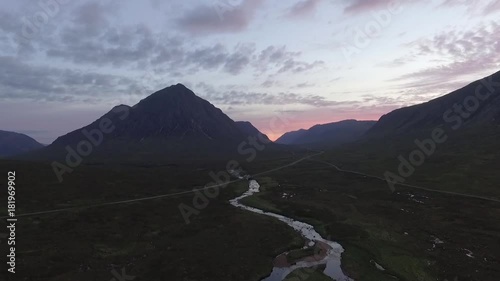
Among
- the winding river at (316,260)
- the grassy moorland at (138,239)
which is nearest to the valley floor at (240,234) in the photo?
the grassy moorland at (138,239)

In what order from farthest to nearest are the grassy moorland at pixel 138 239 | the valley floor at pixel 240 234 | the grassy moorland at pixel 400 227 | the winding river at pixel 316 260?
the grassy moorland at pixel 400 227 → the valley floor at pixel 240 234 → the grassy moorland at pixel 138 239 → the winding river at pixel 316 260

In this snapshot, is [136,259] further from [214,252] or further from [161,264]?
[214,252]

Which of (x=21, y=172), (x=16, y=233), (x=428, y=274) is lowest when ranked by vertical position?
(x=428, y=274)

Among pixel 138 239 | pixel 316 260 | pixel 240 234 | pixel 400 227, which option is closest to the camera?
pixel 316 260

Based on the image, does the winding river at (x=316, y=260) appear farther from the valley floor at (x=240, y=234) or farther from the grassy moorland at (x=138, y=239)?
the grassy moorland at (x=138, y=239)

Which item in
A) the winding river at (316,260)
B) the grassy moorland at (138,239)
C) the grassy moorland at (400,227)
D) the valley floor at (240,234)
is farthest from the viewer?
the grassy moorland at (400,227)

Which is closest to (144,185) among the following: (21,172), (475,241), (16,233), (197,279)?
(21,172)

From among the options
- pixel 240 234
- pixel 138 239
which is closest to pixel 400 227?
pixel 240 234

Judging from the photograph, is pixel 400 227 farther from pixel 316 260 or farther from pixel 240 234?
pixel 240 234

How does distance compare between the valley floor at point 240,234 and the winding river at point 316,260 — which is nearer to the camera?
the winding river at point 316,260
